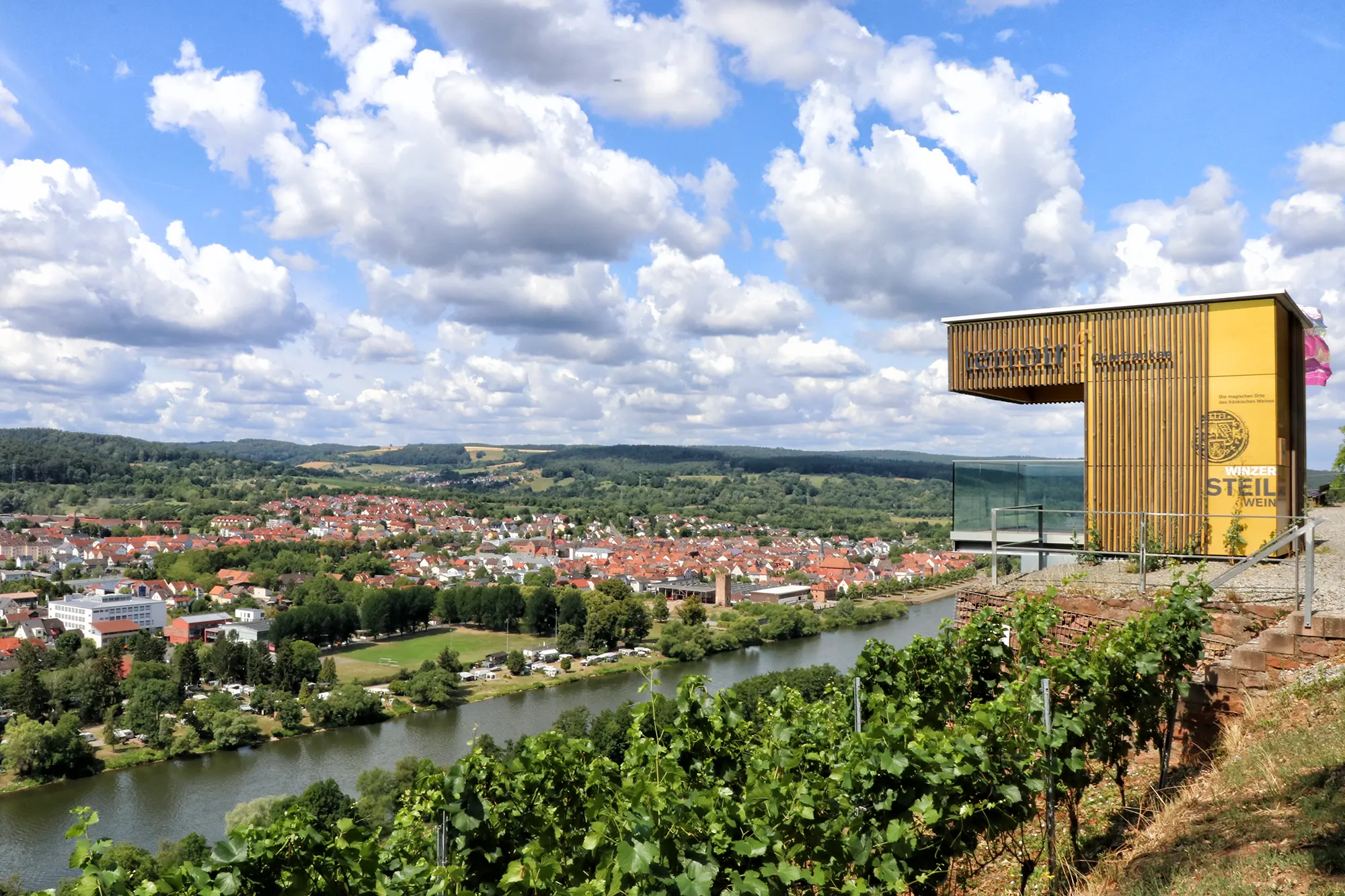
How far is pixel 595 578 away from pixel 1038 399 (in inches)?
2407

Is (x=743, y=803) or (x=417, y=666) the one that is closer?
(x=743, y=803)

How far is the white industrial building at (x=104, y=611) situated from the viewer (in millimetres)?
49562

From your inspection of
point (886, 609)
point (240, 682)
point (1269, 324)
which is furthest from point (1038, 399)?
point (886, 609)

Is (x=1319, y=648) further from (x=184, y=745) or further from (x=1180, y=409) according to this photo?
(x=184, y=745)

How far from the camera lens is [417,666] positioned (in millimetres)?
41812

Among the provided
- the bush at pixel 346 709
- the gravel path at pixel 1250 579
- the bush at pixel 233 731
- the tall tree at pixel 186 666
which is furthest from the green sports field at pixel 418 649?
the gravel path at pixel 1250 579

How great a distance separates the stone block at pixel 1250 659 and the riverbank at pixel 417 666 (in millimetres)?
2605

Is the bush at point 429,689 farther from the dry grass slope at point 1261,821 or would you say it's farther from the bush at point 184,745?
the dry grass slope at point 1261,821

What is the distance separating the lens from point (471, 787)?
3.16 metres

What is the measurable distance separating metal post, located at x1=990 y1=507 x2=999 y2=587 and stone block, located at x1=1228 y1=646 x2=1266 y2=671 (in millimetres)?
2323

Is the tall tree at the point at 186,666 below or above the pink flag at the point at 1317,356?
below

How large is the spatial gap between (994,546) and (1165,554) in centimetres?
154

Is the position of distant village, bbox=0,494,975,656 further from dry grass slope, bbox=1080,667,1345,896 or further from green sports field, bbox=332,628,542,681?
dry grass slope, bbox=1080,667,1345,896

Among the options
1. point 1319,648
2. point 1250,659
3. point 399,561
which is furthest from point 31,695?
point 399,561
